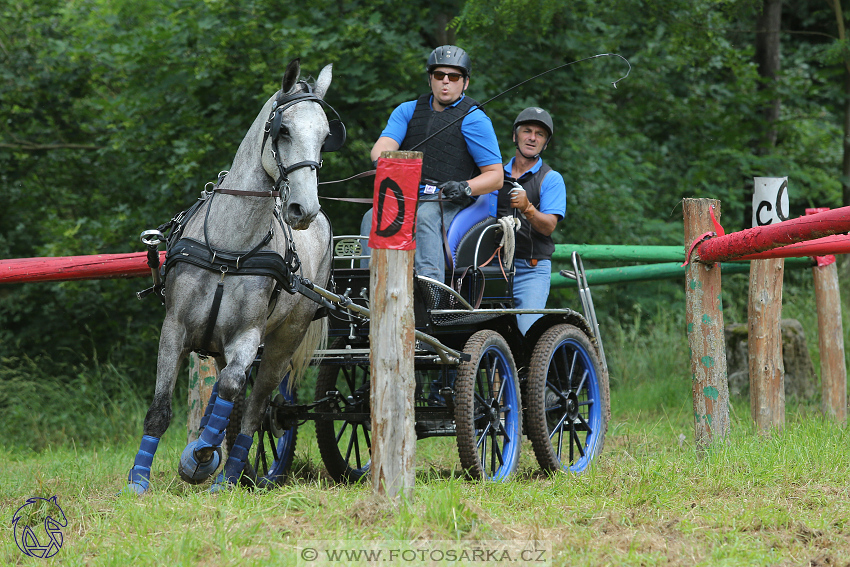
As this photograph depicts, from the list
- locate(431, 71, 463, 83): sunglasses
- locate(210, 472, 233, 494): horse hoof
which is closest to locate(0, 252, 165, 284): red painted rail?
locate(210, 472, 233, 494): horse hoof

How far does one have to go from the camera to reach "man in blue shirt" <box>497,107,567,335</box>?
5.49 m

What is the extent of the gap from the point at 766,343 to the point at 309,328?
3171mm

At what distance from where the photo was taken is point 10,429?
27.3 ft

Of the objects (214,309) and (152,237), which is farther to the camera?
(152,237)

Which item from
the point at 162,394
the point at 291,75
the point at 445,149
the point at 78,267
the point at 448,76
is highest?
the point at 448,76

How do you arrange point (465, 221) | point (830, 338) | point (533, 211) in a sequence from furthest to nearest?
point (830, 338) < point (533, 211) < point (465, 221)

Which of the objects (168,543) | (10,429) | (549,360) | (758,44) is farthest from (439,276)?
(758,44)

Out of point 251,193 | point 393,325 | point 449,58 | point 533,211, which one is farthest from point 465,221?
point 393,325

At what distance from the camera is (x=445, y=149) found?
5.04 metres

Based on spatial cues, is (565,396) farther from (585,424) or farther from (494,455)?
(494,455)

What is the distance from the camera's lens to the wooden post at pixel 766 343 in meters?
5.88

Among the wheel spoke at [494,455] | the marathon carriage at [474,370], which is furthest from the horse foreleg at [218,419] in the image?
the wheel spoke at [494,455]

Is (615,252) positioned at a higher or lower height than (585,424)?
higher

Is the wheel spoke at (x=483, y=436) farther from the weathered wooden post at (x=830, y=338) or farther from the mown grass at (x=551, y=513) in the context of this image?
the weathered wooden post at (x=830, y=338)
